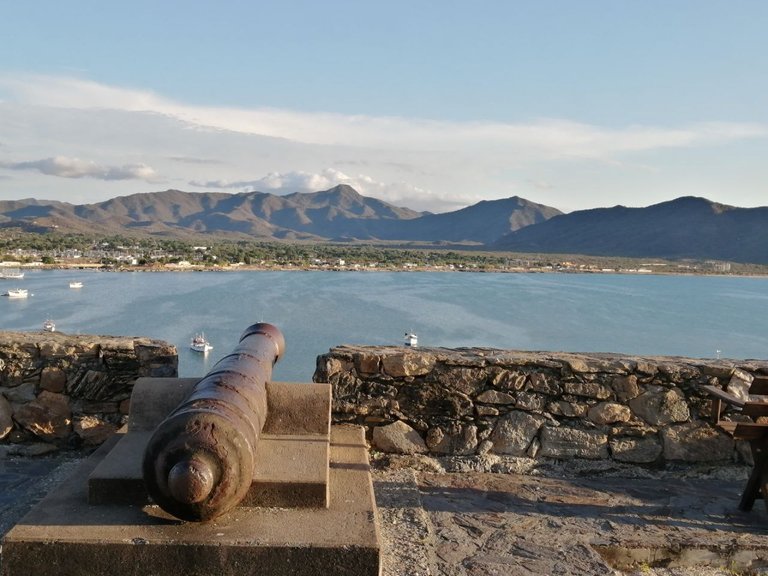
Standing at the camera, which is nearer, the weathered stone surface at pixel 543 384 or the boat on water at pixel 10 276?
the weathered stone surface at pixel 543 384

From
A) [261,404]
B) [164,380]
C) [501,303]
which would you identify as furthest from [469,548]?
[501,303]

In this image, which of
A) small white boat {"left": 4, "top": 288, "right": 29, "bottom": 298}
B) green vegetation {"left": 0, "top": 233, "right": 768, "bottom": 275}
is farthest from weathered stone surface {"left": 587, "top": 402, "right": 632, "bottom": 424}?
green vegetation {"left": 0, "top": 233, "right": 768, "bottom": 275}

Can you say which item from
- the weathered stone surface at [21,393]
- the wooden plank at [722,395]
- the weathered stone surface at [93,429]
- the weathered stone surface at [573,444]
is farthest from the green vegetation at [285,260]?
the wooden plank at [722,395]

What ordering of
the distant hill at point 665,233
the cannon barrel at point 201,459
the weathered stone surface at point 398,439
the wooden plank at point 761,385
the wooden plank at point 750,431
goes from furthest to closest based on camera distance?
1. the distant hill at point 665,233
2. the weathered stone surface at point 398,439
3. the wooden plank at point 761,385
4. the wooden plank at point 750,431
5. the cannon barrel at point 201,459

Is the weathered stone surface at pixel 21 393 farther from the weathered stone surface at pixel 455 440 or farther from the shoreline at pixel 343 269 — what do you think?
the shoreline at pixel 343 269

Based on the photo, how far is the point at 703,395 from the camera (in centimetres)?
483

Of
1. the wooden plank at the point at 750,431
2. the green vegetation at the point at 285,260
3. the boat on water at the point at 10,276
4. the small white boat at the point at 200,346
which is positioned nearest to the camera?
the wooden plank at the point at 750,431

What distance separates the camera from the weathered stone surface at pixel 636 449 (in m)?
4.77

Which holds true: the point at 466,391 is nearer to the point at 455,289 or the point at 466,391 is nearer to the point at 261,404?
the point at 261,404

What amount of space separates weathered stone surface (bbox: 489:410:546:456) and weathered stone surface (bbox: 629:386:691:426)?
2.05 ft

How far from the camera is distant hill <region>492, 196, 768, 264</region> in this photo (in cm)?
12781

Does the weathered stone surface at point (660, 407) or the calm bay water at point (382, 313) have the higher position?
the weathered stone surface at point (660, 407)

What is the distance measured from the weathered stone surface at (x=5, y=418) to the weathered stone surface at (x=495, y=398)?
9.72 ft

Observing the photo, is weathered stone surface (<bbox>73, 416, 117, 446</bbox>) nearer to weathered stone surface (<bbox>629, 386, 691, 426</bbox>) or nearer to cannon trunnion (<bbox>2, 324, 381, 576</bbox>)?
cannon trunnion (<bbox>2, 324, 381, 576</bbox>)
